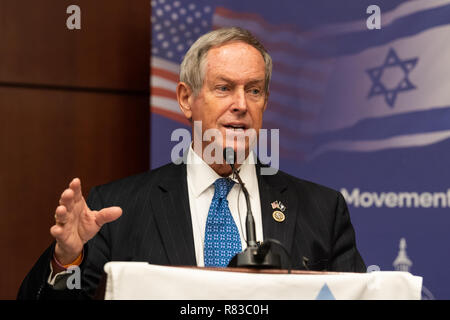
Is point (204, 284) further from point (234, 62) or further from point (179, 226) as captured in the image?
point (234, 62)

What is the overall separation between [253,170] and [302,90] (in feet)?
4.55

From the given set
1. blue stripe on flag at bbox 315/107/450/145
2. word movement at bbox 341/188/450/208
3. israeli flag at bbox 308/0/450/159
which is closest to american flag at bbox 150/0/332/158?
israeli flag at bbox 308/0/450/159

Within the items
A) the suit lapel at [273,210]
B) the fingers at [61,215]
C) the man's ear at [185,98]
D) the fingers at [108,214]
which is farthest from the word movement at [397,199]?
the fingers at [61,215]

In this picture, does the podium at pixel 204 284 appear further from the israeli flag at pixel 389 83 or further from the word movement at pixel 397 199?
the israeli flag at pixel 389 83

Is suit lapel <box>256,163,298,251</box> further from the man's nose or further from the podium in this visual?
the podium

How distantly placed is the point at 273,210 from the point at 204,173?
12.9 inches

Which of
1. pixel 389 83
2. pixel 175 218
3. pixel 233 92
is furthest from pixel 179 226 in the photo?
pixel 389 83

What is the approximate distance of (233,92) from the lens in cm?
246

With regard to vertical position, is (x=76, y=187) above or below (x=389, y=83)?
below

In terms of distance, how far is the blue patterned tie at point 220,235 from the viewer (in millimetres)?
2227

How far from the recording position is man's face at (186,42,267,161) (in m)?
2.42

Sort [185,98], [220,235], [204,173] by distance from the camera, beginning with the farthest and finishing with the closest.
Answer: [185,98] < [204,173] < [220,235]

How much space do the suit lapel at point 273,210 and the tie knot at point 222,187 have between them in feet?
0.43
